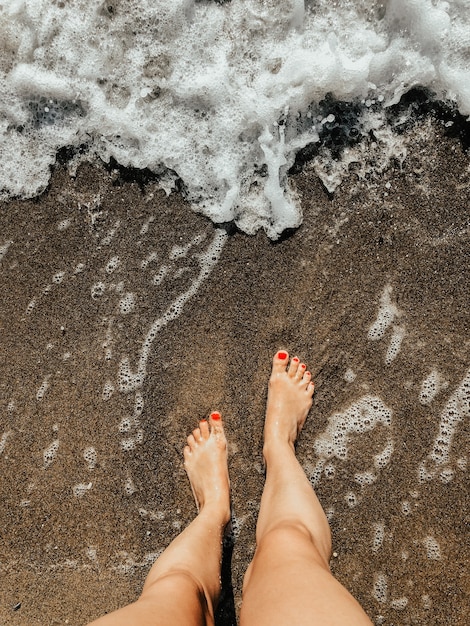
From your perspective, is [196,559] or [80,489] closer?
[196,559]

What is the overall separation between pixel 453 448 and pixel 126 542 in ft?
5.32

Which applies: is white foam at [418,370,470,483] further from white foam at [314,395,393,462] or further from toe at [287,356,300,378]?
toe at [287,356,300,378]

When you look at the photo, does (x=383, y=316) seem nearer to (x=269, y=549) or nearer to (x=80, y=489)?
(x=269, y=549)

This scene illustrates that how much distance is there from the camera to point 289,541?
2.02 meters

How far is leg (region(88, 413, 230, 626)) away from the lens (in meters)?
1.80

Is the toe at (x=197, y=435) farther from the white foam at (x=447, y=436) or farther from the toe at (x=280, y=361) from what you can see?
the white foam at (x=447, y=436)

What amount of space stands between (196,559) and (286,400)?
80 cm

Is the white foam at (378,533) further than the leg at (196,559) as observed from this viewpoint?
Yes

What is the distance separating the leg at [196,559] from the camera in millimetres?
1799

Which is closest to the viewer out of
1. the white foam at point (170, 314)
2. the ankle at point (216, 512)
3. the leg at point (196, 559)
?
the leg at point (196, 559)

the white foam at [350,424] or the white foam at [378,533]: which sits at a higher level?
the white foam at [350,424]

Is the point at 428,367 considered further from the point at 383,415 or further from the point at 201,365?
the point at 201,365

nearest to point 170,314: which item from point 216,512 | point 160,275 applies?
point 160,275

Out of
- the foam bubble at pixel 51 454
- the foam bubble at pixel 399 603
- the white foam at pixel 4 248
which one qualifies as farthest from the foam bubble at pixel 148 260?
the foam bubble at pixel 399 603
